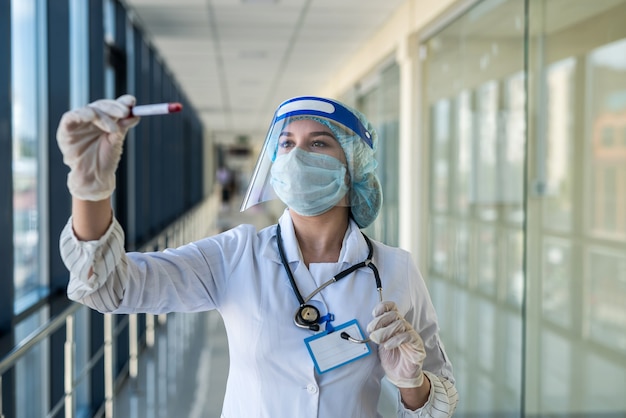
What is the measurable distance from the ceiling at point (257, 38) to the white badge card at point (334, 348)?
354cm

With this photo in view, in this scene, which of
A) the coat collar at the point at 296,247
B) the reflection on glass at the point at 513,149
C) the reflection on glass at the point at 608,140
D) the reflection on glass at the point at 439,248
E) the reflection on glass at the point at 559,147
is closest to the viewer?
the coat collar at the point at 296,247

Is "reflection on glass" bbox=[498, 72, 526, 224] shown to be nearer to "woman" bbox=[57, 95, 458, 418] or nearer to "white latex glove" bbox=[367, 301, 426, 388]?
"woman" bbox=[57, 95, 458, 418]

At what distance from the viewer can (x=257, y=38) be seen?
5488 mm

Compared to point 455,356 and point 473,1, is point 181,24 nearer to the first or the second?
point 473,1

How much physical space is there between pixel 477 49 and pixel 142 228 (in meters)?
3.51

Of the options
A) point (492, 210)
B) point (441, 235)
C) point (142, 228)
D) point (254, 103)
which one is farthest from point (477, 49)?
point (254, 103)

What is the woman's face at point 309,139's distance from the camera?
1.29 meters

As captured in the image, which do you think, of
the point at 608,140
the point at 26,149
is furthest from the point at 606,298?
the point at 26,149

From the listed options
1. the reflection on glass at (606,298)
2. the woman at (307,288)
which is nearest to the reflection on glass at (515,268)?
the reflection on glass at (606,298)

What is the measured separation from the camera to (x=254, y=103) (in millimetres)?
10914

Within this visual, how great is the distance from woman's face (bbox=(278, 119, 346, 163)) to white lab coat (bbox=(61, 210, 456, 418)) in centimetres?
17

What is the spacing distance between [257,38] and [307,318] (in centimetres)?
464

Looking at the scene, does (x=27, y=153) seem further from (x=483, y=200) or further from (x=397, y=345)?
(x=397, y=345)

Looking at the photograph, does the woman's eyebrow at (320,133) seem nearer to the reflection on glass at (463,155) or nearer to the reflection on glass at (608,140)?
the reflection on glass at (608,140)
